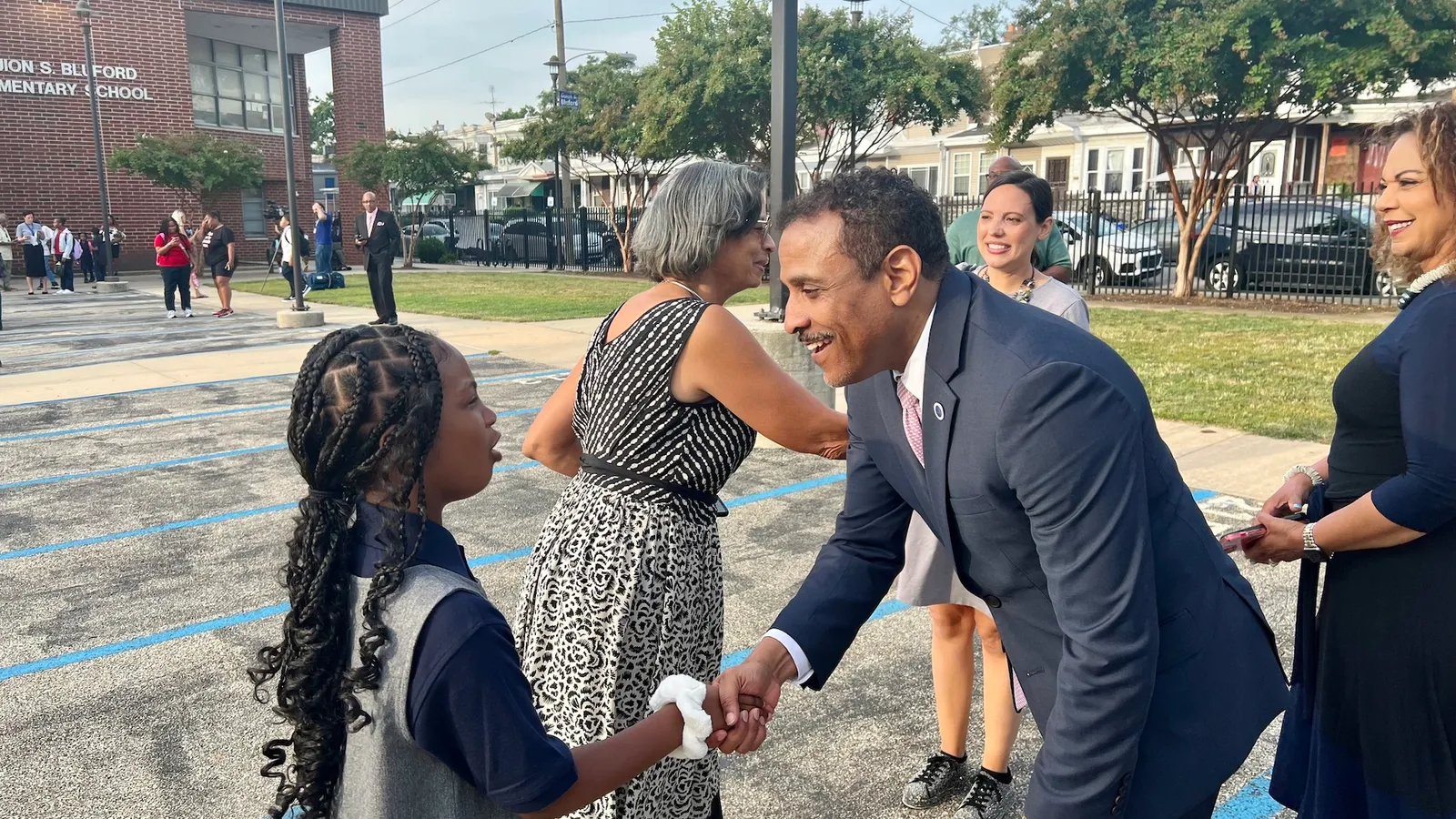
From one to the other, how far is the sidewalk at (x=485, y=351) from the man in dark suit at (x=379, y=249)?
31.4 inches

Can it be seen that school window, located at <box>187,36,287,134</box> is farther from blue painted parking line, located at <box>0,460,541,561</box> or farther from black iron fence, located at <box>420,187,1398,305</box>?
blue painted parking line, located at <box>0,460,541,561</box>

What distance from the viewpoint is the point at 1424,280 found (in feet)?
7.61

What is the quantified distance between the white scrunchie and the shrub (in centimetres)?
3726

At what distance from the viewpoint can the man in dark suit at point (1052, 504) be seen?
5.08 feet

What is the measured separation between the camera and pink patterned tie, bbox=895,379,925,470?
6.20 ft

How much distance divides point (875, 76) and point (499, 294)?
9440 mm

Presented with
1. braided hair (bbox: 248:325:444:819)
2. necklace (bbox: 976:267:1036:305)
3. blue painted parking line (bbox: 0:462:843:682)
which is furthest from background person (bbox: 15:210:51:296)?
braided hair (bbox: 248:325:444:819)

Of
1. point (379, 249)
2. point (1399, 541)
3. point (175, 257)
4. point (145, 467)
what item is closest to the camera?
point (1399, 541)

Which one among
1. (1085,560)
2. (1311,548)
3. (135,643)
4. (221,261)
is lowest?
(135,643)

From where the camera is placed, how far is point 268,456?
7.88 metres

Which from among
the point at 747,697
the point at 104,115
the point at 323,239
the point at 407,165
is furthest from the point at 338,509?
the point at 104,115

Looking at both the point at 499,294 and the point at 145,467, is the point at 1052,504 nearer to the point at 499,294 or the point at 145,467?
the point at 145,467

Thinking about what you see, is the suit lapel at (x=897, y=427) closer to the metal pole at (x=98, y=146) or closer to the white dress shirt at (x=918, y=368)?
the white dress shirt at (x=918, y=368)

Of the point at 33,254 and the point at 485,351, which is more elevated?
the point at 33,254
